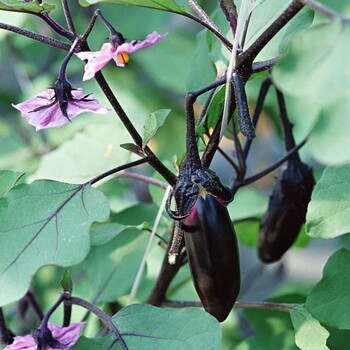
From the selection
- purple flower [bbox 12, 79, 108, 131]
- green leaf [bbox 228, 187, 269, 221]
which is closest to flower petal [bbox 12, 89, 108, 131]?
purple flower [bbox 12, 79, 108, 131]

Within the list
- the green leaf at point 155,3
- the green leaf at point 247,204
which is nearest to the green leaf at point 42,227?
the green leaf at point 155,3

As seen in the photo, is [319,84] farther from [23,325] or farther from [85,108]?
[23,325]

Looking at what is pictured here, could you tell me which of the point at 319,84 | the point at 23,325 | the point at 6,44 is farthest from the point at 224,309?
the point at 6,44

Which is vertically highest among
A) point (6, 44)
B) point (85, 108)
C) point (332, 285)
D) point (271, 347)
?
point (85, 108)

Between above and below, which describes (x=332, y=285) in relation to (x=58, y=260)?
below

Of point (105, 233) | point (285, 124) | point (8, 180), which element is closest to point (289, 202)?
point (285, 124)

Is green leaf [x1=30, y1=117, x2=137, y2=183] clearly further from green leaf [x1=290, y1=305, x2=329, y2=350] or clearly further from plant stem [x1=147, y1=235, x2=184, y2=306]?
green leaf [x1=290, y1=305, x2=329, y2=350]

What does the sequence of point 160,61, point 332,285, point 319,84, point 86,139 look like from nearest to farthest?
point 319,84
point 332,285
point 86,139
point 160,61
